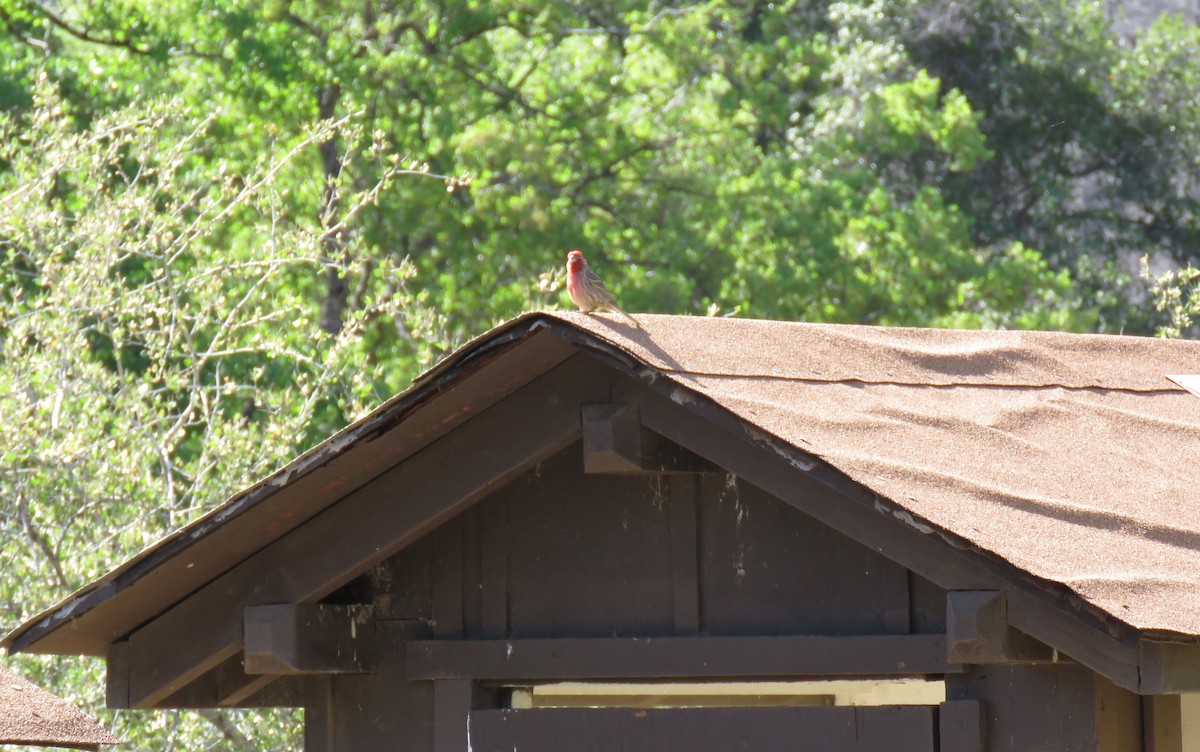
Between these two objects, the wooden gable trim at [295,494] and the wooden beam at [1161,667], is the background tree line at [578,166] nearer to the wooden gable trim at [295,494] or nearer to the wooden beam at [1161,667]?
the wooden gable trim at [295,494]

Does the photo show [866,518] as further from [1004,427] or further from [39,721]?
[39,721]

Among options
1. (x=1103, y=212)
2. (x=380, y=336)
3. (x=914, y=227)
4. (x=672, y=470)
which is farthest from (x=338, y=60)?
(x=672, y=470)

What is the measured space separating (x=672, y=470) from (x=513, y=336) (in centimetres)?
58

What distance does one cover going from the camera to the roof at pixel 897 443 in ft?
12.6

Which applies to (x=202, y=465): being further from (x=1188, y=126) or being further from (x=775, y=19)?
(x=1188, y=126)

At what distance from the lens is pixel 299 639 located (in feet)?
15.3

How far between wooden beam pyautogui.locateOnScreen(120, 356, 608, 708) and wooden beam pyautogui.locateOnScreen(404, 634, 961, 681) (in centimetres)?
35

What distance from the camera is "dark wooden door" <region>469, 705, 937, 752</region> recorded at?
420cm

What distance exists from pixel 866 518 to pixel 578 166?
54.5 feet

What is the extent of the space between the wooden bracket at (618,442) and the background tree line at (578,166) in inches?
264

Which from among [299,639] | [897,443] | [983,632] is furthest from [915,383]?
[299,639]

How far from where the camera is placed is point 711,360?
4410mm

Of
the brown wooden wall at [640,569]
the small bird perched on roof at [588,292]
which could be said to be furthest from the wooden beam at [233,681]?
the small bird perched on roof at [588,292]

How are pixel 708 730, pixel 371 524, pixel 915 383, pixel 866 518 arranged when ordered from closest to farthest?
pixel 866 518
pixel 708 730
pixel 371 524
pixel 915 383
